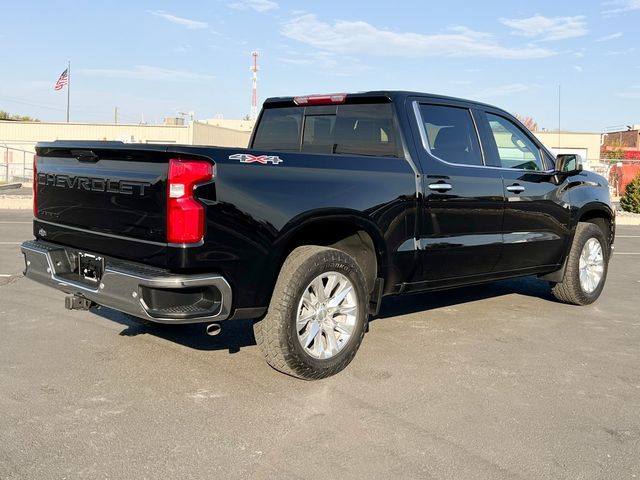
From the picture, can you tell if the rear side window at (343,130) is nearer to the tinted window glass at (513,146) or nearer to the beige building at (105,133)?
the tinted window glass at (513,146)

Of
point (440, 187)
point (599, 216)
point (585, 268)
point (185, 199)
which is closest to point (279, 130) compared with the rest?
point (440, 187)

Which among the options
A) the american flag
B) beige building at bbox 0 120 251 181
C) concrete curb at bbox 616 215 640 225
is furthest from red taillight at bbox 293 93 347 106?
the american flag

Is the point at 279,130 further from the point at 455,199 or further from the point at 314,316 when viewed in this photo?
the point at 314,316

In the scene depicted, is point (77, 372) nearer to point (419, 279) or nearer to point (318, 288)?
point (318, 288)

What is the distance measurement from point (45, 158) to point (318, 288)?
2179 mm

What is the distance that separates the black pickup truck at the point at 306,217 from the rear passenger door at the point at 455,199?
0.01 metres

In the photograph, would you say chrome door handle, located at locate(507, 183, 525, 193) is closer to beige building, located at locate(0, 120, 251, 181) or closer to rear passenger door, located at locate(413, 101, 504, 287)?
rear passenger door, located at locate(413, 101, 504, 287)

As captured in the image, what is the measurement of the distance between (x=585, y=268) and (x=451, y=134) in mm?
2541

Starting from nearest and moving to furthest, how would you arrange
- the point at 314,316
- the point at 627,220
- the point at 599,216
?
the point at 314,316, the point at 599,216, the point at 627,220

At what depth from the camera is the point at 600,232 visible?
6.87m

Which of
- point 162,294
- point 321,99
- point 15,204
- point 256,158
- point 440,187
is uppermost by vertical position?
point 321,99

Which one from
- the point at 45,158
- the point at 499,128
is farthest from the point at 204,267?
the point at 499,128

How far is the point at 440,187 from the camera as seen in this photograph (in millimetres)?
4949

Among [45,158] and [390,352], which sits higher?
[45,158]
